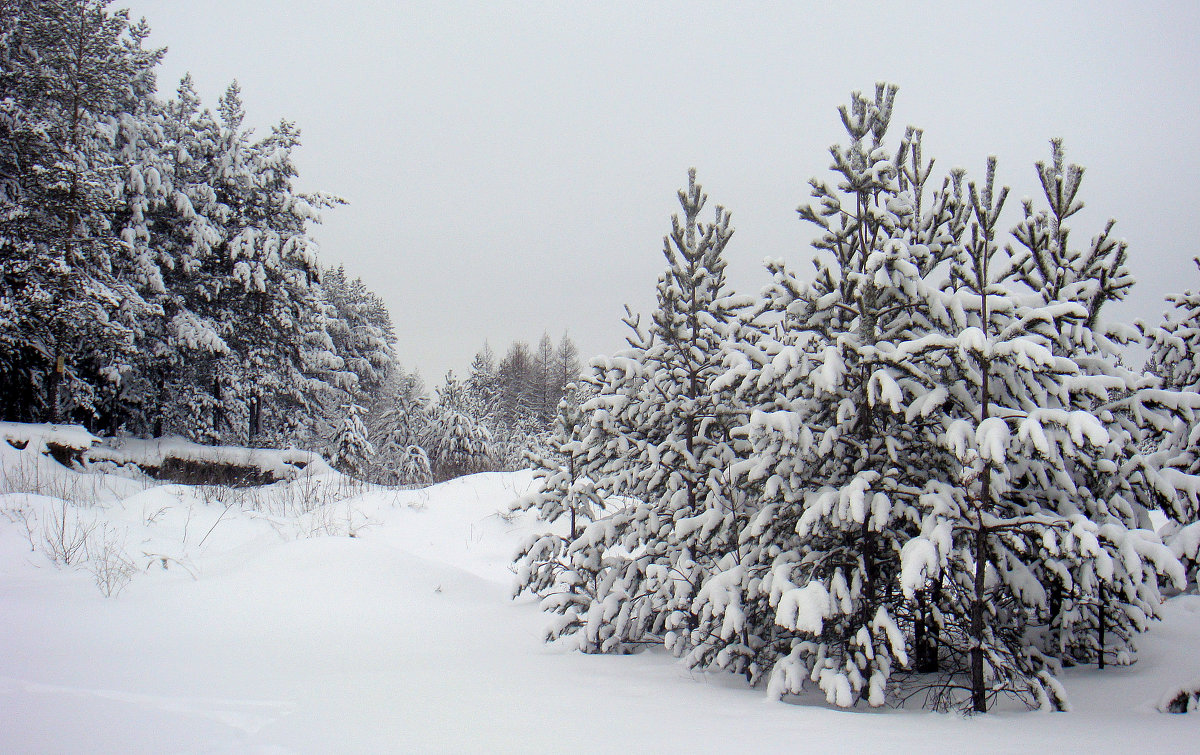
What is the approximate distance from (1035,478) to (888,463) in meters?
1.15

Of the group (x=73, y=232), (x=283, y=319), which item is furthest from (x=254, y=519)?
(x=283, y=319)

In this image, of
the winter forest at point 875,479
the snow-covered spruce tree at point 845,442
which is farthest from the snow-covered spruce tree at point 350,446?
the snow-covered spruce tree at point 845,442

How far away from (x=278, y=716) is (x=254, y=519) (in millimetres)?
6669

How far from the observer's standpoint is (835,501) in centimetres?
409

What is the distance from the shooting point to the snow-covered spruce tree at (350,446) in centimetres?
2512

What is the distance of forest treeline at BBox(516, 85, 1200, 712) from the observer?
3891mm

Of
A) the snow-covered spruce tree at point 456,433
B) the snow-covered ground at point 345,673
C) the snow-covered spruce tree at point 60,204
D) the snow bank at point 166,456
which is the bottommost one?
the snow-covered ground at point 345,673

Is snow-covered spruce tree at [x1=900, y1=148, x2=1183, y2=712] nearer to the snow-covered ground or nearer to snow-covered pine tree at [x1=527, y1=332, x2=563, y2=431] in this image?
the snow-covered ground

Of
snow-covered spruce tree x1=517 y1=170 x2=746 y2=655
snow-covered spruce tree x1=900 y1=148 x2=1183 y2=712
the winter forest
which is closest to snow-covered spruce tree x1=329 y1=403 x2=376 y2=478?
the winter forest

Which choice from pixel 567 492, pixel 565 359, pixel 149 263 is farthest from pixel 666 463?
pixel 565 359

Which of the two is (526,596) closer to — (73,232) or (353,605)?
(353,605)

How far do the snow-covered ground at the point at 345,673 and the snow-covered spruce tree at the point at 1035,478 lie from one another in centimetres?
45

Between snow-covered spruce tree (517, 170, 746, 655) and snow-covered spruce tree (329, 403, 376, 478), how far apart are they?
21.3 meters

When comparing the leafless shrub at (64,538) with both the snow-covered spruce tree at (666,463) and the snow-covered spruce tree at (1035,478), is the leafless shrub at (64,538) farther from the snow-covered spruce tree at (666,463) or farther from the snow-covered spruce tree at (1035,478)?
the snow-covered spruce tree at (1035,478)
